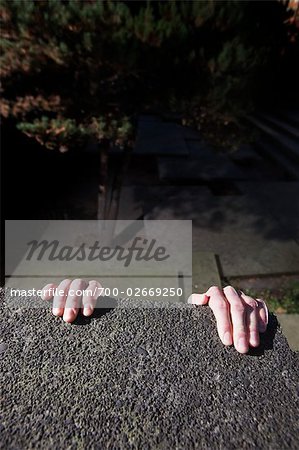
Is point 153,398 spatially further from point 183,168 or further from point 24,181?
point 183,168

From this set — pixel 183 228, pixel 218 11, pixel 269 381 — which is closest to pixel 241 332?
pixel 269 381

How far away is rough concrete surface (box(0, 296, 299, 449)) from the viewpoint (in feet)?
3.41

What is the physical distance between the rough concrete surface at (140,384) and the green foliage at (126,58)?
6.46ft

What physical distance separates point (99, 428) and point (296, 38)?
343 centimetres

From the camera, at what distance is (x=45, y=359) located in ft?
4.04

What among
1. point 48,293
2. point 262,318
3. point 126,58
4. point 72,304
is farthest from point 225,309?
point 126,58

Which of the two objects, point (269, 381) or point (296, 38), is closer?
point (269, 381)

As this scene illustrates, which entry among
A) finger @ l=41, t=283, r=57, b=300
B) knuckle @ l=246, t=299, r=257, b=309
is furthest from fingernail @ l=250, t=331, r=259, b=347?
finger @ l=41, t=283, r=57, b=300

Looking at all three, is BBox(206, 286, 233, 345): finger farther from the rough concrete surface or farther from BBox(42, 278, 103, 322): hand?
BBox(42, 278, 103, 322): hand

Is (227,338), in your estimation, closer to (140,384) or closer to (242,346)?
(242,346)

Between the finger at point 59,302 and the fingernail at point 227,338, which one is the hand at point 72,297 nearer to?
the finger at point 59,302

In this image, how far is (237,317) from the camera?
133cm

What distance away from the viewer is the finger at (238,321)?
1.27 meters

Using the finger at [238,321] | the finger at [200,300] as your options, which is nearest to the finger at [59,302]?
the finger at [200,300]
